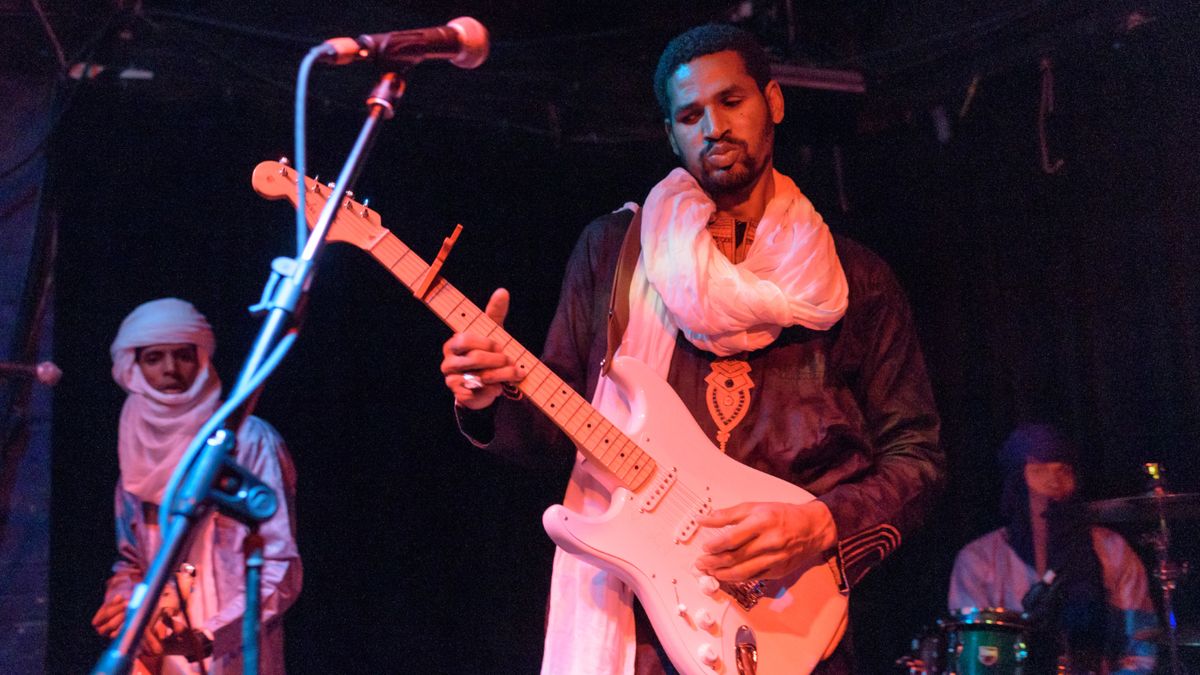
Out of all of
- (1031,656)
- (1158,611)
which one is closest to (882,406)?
(1031,656)

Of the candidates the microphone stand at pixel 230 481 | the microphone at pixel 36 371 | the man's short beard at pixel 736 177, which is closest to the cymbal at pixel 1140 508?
the man's short beard at pixel 736 177

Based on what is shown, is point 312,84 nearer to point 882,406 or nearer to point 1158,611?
point 882,406

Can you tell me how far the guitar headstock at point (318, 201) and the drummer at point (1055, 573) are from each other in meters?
2.89

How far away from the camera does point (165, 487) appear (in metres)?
4.36

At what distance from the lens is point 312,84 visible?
4809mm

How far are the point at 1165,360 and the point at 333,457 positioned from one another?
3361 millimetres

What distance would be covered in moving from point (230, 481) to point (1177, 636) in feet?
11.6

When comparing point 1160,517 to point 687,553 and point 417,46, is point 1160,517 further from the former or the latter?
point 417,46

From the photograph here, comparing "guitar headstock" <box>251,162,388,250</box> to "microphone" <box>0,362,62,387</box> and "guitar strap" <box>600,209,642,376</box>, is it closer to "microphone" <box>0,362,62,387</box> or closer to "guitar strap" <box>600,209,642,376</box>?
"guitar strap" <box>600,209,642,376</box>

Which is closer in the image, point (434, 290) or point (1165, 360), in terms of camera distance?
point (434, 290)

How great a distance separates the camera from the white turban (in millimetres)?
4285

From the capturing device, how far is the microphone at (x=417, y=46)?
1.81 metres

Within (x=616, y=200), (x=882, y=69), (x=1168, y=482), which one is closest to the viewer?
(x=1168, y=482)

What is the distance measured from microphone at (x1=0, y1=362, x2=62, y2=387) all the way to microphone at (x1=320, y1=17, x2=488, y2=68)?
2.59 metres
